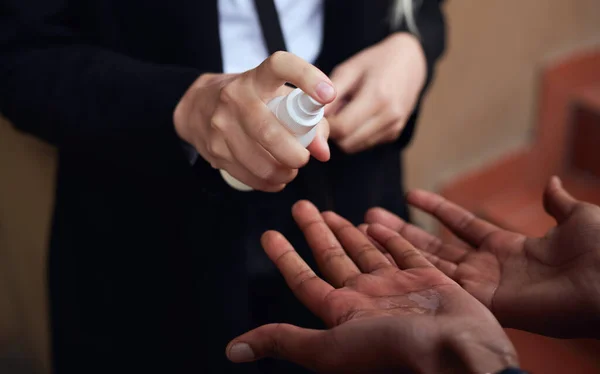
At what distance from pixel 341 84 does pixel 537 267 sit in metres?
0.25

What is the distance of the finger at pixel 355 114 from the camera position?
21.1 inches

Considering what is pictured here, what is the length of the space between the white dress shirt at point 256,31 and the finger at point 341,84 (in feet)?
0.19

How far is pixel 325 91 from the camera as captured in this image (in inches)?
14.9

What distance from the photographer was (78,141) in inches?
A: 20.7

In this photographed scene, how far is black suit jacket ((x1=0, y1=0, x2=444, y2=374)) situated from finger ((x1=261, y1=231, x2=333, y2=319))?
7 centimetres

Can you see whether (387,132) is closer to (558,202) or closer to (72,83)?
(558,202)

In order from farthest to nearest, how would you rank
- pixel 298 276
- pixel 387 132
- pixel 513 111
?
pixel 513 111, pixel 387 132, pixel 298 276

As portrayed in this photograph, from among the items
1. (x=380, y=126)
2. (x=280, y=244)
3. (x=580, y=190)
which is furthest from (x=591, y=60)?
(x=280, y=244)

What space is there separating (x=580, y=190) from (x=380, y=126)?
Result: 1011mm

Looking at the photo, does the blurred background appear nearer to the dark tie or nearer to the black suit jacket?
the black suit jacket

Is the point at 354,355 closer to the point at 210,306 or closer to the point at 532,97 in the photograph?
the point at 210,306

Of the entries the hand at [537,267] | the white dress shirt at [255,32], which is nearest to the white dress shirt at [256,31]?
the white dress shirt at [255,32]

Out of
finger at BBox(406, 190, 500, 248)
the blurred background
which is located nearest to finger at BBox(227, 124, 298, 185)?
finger at BBox(406, 190, 500, 248)

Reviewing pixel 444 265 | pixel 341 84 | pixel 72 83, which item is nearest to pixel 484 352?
pixel 444 265
